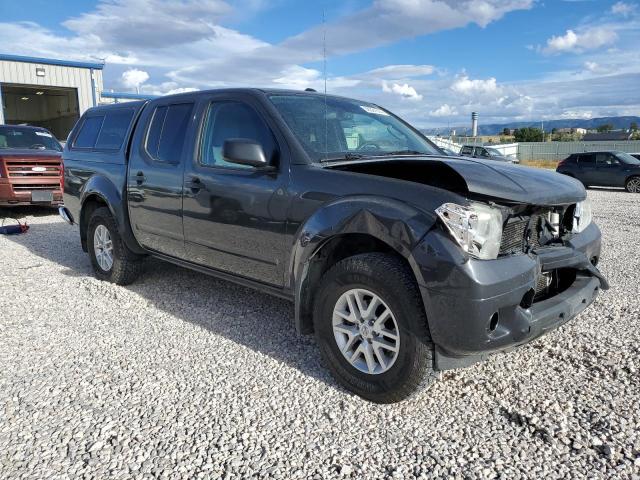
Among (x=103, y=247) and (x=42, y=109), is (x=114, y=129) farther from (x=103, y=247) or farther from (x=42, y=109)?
(x=42, y=109)

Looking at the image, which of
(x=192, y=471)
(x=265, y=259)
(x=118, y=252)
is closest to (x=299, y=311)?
(x=265, y=259)

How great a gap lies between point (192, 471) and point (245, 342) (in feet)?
5.03

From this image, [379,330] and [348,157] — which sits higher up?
[348,157]

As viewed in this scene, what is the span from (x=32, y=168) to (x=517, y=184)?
32.1ft

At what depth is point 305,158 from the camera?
3396mm

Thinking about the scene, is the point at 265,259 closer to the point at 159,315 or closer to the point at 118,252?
the point at 159,315

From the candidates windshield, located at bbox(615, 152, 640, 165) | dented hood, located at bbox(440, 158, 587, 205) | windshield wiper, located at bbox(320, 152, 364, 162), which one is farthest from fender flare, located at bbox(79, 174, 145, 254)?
windshield, located at bbox(615, 152, 640, 165)

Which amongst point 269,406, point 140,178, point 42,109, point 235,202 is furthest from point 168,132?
point 42,109

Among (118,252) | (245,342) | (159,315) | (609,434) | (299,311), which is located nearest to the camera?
(609,434)

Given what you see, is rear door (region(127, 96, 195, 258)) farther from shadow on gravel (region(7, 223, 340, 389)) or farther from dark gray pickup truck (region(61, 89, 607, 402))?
shadow on gravel (region(7, 223, 340, 389))

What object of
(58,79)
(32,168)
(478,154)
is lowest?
(32,168)

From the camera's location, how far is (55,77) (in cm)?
2742

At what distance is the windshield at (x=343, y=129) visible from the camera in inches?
143

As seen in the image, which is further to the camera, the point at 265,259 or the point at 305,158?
the point at 265,259
